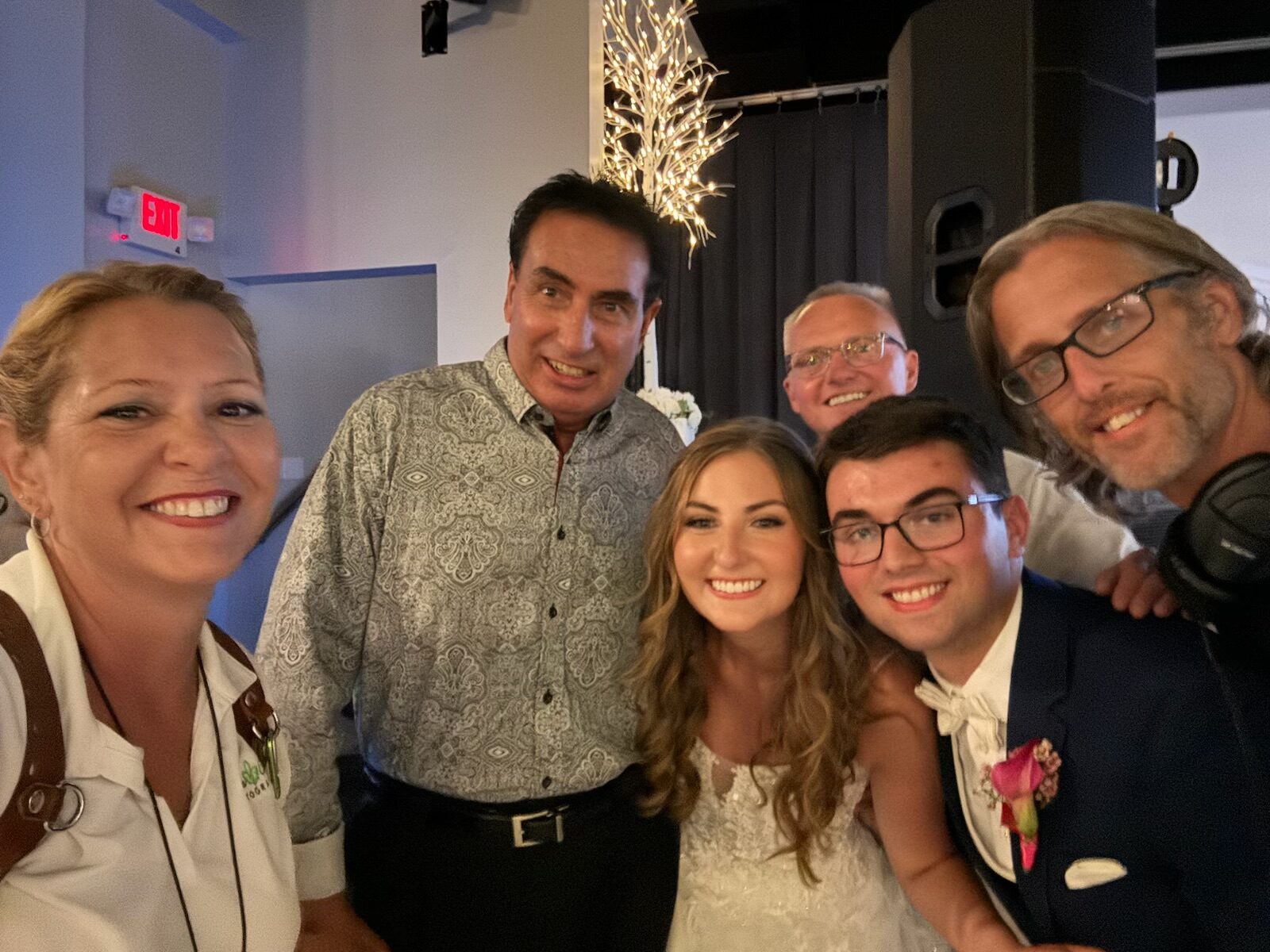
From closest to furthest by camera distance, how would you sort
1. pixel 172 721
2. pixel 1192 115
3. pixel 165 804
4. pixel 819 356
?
pixel 165 804
pixel 172 721
pixel 819 356
pixel 1192 115

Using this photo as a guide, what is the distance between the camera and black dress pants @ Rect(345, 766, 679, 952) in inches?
64.4

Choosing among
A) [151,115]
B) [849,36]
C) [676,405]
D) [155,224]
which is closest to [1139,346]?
[676,405]

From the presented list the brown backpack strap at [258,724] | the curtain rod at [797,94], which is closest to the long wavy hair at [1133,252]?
the brown backpack strap at [258,724]

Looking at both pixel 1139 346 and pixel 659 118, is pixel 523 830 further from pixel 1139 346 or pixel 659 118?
pixel 659 118

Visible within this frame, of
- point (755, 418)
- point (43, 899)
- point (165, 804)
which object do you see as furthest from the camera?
point (755, 418)

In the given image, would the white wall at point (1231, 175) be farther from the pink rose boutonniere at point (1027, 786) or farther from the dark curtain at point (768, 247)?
the pink rose boutonniere at point (1027, 786)

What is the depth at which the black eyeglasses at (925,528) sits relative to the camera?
1448 millimetres

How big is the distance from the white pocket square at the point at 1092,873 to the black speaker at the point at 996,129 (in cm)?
169

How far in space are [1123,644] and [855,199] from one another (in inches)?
205

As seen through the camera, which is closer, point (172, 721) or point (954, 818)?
point (172, 721)

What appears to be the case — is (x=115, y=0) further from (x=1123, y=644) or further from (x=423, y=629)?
(x=1123, y=644)

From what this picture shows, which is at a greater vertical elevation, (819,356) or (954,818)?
(819,356)

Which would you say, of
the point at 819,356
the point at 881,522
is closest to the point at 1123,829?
the point at 881,522

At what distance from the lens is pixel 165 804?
1021 millimetres
